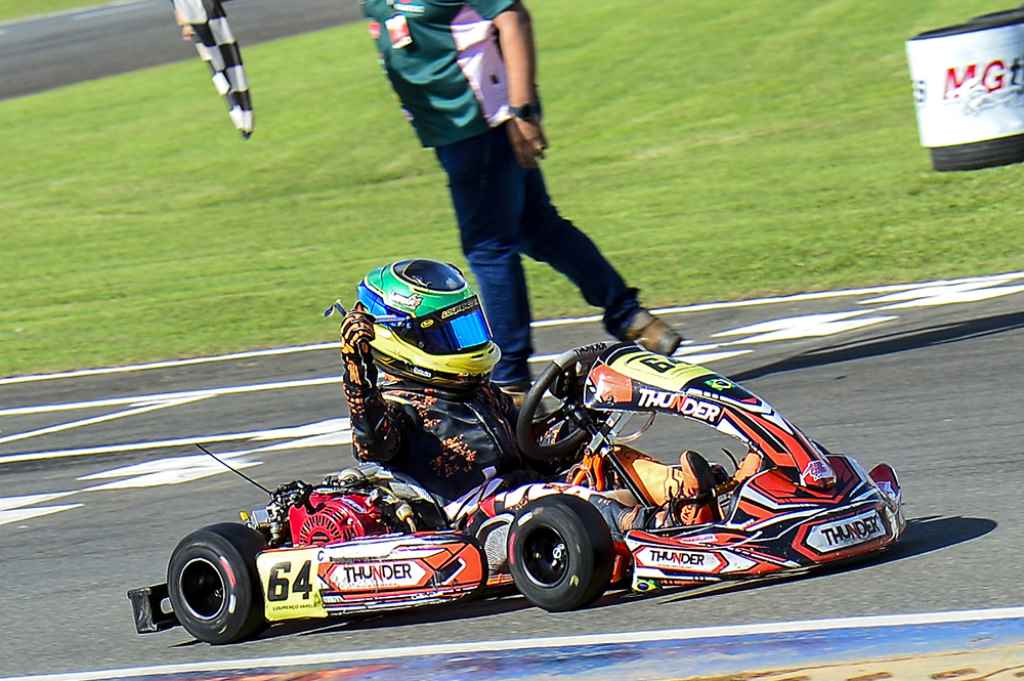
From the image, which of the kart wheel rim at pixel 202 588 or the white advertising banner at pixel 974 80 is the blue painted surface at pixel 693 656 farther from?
the white advertising banner at pixel 974 80

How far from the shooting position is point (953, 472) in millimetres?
5965

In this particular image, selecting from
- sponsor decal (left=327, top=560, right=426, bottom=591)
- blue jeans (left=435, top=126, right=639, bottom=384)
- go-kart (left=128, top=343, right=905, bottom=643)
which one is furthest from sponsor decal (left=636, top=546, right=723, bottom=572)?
blue jeans (left=435, top=126, right=639, bottom=384)

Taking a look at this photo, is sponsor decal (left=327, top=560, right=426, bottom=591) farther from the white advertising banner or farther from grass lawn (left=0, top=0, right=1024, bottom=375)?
the white advertising banner

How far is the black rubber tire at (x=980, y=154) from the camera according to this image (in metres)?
11.4

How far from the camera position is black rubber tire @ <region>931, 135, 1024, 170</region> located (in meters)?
11.4

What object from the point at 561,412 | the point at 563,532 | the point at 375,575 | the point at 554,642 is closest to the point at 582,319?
the point at 561,412

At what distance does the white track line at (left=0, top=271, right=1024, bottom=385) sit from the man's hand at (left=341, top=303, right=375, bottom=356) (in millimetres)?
4866

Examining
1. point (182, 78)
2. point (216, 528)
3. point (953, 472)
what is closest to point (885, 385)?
point (953, 472)

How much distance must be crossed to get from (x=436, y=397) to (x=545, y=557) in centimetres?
75

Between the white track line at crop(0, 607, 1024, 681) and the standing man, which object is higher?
the standing man

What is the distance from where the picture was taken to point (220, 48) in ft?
25.9

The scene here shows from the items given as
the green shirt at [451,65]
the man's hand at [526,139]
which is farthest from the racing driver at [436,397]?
the green shirt at [451,65]

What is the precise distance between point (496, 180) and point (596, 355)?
219cm

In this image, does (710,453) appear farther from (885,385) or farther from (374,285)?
(374,285)
